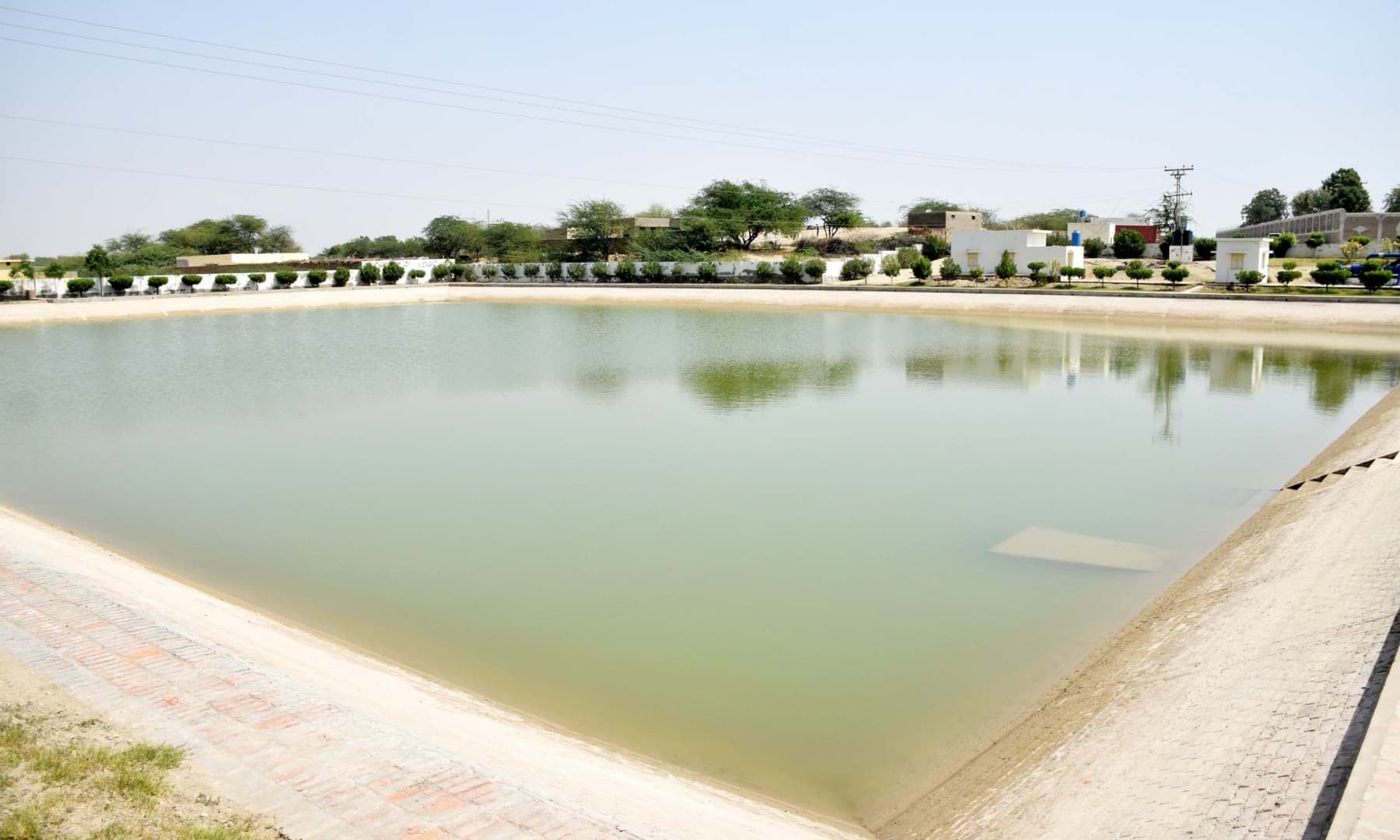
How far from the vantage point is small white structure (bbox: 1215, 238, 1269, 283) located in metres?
37.6

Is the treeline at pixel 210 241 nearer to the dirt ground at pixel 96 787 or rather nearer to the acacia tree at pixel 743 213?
the acacia tree at pixel 743 213

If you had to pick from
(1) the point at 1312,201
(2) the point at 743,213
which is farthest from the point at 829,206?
(1) the point at 1312,201

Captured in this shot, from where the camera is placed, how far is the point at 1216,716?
211 inches

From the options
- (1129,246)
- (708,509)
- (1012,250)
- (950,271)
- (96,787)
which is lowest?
(708,509)

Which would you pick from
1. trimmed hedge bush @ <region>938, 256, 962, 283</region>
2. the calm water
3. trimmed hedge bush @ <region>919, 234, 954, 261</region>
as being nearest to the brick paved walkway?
the calm water

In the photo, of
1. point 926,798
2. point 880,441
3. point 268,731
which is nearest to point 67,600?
point 268,731

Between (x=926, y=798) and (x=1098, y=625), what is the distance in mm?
3165

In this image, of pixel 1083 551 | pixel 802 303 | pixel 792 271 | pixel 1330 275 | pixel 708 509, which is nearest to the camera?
pixel 1083 551

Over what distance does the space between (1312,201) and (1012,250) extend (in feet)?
146

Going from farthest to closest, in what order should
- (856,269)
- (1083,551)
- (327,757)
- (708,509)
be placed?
(856,269), (708,509), (1083,551), (327,757)

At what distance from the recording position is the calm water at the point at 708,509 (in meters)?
7.00

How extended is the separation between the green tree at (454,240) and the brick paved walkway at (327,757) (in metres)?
65.7

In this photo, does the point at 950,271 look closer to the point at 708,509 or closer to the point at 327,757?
the point at 708,509

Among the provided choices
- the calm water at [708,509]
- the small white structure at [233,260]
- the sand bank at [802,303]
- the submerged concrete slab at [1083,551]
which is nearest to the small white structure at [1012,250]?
the sand bank at [802,303]
